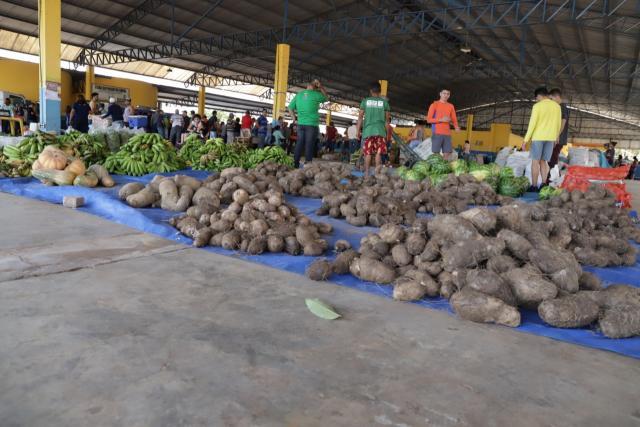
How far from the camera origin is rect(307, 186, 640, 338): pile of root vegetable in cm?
254

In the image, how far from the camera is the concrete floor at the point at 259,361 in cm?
159

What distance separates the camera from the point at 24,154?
6.96 meters

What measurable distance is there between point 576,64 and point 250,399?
2960 centimetres

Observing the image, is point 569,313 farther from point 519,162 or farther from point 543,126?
point 519,162

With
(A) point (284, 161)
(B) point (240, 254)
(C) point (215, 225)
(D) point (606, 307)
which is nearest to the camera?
(D) point (606, 307)

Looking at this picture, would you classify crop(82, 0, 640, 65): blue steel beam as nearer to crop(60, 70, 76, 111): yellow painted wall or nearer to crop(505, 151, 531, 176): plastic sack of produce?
crop(60, 70, 76, 111): yellow painted wall

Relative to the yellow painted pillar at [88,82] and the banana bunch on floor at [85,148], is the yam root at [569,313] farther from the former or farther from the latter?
the yellow painted pillar at [88,82]

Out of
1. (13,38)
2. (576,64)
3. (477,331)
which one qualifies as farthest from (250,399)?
(576,64)

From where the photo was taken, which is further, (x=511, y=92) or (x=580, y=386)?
(x=511, y=92)

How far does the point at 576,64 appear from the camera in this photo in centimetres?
2550

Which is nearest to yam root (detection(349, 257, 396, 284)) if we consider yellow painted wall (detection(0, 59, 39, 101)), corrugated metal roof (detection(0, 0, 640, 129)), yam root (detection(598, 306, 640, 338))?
yam root (detection(598, 306, 640, 338))

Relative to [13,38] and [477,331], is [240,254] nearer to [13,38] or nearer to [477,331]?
[477,331]

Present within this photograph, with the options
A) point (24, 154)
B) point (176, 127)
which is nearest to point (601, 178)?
point (24, 154)

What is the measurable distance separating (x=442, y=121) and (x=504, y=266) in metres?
6.60
